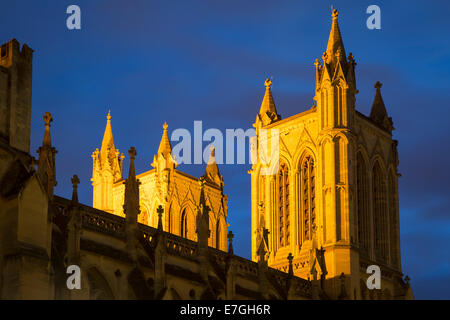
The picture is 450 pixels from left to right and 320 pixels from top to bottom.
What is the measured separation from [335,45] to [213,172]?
44.7 ft

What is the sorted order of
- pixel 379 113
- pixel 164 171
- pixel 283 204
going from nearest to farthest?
pixel 283 204 → pixel 379 113 → pixel 164 171

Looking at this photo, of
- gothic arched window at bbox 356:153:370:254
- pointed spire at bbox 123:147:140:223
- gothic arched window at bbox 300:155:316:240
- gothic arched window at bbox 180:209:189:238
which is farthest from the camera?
gothic arched window at bbox 180:209:189:238

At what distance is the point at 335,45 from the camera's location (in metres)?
56.0

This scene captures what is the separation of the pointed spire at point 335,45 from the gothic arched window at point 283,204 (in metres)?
6.67

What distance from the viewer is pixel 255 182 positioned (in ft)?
189

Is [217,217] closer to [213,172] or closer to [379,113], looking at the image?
[213,172]

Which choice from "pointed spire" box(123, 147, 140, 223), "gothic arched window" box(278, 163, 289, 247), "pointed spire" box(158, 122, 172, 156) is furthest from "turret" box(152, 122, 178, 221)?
"pointed spire" box(123, 147, 140, 223)

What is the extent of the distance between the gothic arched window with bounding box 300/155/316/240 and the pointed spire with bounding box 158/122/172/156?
10.3 metres

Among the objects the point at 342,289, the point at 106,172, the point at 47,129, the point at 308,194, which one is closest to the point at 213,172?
the point at 106,172

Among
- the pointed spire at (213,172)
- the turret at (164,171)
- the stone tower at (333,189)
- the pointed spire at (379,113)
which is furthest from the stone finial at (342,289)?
the pointed spire at (213,172)

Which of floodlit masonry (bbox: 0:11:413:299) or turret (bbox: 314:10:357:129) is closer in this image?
floodlit masonry (bbox: 0:11:413:299)

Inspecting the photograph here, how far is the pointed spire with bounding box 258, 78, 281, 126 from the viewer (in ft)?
192

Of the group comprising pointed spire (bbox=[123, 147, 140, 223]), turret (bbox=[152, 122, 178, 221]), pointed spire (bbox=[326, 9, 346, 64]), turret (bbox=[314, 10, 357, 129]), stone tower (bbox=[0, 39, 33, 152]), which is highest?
pointed spire (bbox=[326, 9, 346, 64])

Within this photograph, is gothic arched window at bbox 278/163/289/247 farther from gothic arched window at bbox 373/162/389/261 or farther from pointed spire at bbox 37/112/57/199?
pointed spire at bbox 37/112/57/199
